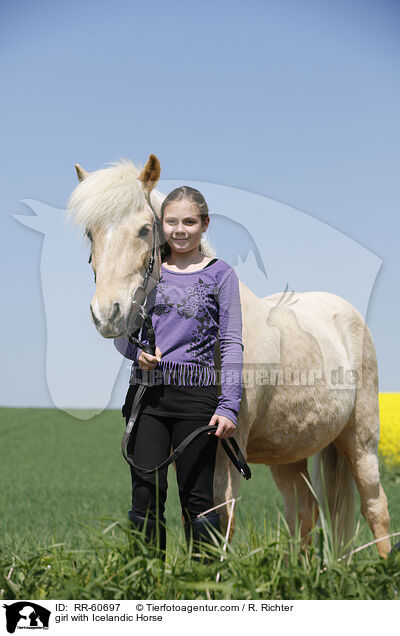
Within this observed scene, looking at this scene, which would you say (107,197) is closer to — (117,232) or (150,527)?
(117,232)

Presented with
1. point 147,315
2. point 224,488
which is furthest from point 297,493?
point 147,315

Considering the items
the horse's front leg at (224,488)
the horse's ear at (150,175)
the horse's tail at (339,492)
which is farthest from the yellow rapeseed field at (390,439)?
the horse's ear at (150,175)

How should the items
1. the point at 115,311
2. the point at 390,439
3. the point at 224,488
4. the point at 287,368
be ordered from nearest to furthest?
the point at 115,311 → the point at 224,488 → the point at 287,368 → the point at 390,439

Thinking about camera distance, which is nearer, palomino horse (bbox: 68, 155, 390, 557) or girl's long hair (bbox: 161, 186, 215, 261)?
palomino horse (bbox: 68, 155, 390, 557)

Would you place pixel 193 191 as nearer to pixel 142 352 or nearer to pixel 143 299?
pixel 143 299

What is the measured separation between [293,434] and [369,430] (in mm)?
905

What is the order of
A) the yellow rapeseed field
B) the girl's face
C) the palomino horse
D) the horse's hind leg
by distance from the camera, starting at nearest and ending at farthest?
1. the palomino horse
2. the girl's face
3. the horse's hind leg
4. the yellow rapeseed field

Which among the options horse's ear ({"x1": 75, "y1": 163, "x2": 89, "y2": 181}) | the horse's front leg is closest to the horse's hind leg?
the horse's front leg

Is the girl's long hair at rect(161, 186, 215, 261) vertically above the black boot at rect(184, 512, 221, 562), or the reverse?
the girl's long hair at rect(161, 186, 215, 261)

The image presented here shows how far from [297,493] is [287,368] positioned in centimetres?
129

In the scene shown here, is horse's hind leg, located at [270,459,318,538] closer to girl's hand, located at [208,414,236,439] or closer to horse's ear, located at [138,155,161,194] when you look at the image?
girl's hand, located at [208,414,236,439]

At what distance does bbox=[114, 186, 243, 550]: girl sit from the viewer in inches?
98.4

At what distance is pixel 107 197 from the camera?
2.44 meters
